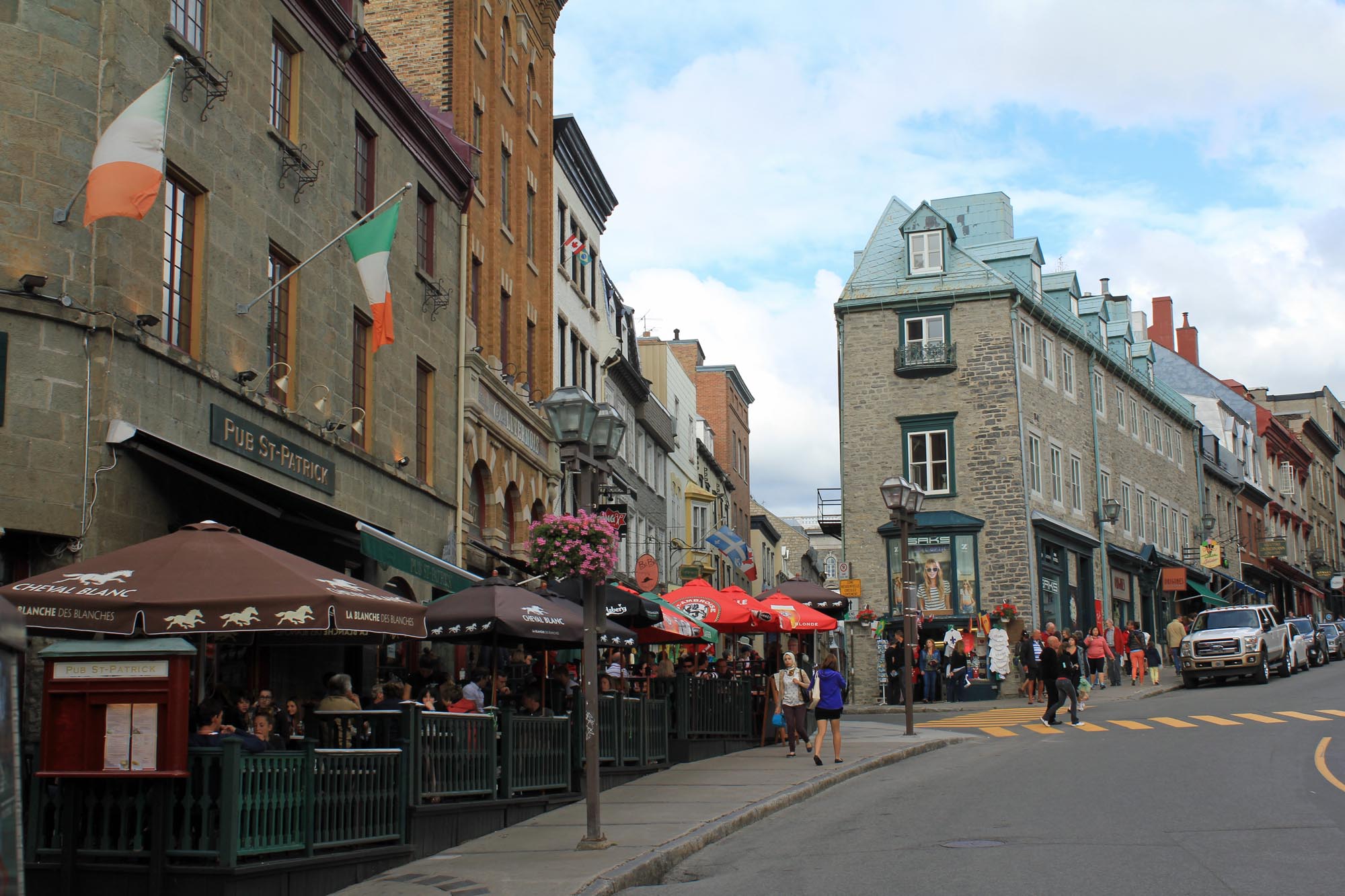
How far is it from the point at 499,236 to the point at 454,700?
554 inches

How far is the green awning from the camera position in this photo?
2144 inches

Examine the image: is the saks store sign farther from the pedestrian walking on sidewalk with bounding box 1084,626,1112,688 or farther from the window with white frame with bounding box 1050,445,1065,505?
the window with white frame with bounding box 1050,445,1065,505

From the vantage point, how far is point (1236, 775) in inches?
607

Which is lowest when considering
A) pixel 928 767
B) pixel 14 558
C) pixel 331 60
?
pixel 928 767

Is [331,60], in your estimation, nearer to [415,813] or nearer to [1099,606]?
[415,813]

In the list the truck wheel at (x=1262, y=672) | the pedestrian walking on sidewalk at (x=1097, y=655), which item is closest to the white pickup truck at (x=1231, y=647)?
the truck wheel at (x=1262, y=672)

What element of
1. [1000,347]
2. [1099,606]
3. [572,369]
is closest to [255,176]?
[572,369]

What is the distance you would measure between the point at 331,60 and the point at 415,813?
1175 cm

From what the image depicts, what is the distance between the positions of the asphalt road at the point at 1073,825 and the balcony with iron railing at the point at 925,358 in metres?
20.4

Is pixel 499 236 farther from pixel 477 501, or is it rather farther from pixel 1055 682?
pixel 1055 682

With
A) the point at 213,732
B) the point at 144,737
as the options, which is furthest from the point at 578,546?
the point at 144,737

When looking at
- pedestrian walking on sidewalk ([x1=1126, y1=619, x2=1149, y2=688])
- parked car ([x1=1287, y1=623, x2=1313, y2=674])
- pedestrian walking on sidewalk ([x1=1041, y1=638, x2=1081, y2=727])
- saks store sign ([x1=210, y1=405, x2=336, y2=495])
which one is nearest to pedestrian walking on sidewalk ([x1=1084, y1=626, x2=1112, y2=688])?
pedestrian walking on sidewalk ([x1=1126, y1=619, x2=1149, y2=688])

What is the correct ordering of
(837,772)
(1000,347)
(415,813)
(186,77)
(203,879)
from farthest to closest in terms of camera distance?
(1000,347) < (837,772) < (186,77) < (415,813) < (203,879)

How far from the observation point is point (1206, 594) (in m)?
54.2
